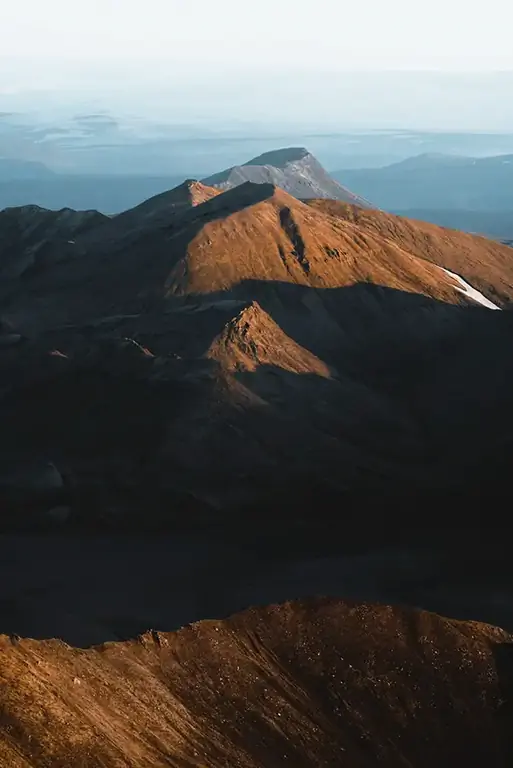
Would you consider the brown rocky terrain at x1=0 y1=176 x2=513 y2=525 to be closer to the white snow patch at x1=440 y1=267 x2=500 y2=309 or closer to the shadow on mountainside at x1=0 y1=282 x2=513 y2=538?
the shadow on mountainside at x1=0 y1=282 x2=513 y2=538

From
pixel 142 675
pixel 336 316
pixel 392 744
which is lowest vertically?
pixel 392 744

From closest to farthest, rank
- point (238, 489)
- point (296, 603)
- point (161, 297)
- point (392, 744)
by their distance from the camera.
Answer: point (392, 744) < point (296, 603) < point (238, 489) < point (161, 297)

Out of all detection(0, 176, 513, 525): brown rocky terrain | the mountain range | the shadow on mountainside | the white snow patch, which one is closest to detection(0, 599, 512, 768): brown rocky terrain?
the mountain range

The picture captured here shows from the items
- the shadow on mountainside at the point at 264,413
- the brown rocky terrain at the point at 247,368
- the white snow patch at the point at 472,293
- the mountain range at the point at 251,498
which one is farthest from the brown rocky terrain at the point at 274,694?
the white snow patch at the point at 472,293

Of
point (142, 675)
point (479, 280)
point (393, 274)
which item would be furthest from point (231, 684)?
point (479, 280)

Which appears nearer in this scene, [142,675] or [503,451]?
[142,675]

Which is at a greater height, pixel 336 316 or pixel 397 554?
pixel 336 316

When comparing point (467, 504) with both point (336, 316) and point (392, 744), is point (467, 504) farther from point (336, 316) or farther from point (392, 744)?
point (336, 316)
